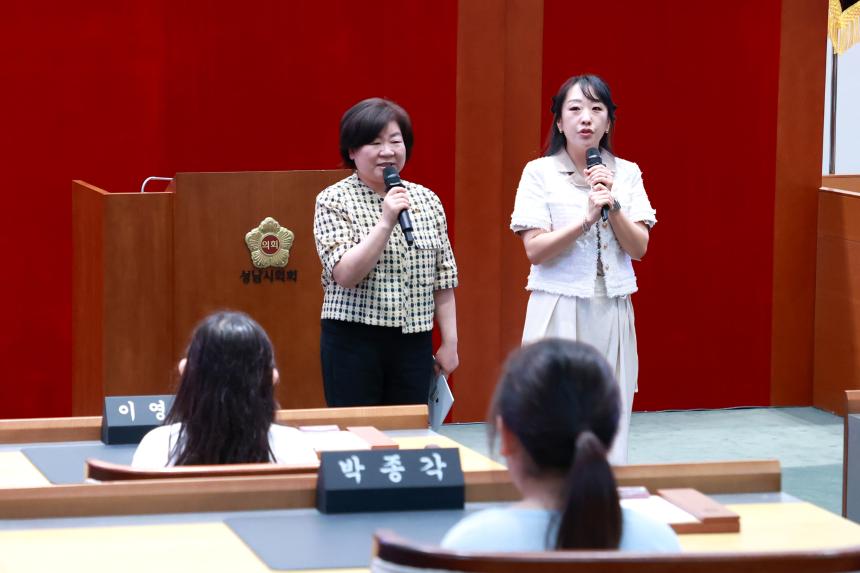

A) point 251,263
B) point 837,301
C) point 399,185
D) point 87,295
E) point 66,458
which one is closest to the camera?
point 66,458

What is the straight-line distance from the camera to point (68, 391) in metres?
6.10

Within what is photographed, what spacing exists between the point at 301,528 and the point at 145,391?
2.78 metres

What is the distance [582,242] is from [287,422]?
1.28m

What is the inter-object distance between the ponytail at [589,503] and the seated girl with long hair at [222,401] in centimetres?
98

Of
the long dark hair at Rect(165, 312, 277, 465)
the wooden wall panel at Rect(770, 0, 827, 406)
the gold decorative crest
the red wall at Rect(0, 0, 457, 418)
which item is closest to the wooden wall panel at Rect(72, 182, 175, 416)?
the gold decorative crest

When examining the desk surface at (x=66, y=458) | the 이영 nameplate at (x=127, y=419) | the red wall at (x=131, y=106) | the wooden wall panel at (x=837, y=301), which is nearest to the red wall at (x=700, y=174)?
the wooden wall panel at (x=837, y=301)

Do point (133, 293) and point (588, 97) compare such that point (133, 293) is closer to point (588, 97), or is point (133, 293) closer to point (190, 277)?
point (190, 277)

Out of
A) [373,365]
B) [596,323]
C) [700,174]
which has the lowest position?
[373,365]

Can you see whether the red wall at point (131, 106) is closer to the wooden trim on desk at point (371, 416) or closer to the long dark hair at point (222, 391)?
the wooden trim on desk at point (371, 416)

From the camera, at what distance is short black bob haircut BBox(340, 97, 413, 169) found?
413cm

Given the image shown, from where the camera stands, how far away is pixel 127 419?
3158 millimetres

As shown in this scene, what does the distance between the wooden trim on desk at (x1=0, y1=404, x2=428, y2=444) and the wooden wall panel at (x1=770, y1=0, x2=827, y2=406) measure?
3972mm

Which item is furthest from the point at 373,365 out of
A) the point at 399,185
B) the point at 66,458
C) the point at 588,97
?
the point at 66,458

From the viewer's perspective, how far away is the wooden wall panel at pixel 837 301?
6695 millimetres
